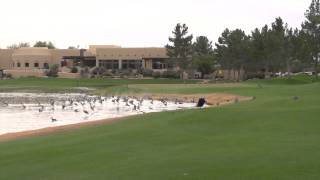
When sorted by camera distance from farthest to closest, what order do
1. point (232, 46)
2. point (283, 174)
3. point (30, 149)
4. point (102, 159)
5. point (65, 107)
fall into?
point (232, 46), point (65, 107), point (30, 149), point (102, 159), point (283, 174)

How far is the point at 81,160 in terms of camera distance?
53.9 ft

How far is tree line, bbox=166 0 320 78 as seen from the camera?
92.1 metres

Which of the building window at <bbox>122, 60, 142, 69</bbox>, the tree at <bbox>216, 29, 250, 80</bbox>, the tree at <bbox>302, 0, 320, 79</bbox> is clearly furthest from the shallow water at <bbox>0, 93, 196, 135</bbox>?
the building window at <bbox>122, 60, 142, 69</bbox>

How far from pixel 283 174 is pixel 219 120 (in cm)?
1162

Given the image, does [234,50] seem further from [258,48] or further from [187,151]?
[187,151]

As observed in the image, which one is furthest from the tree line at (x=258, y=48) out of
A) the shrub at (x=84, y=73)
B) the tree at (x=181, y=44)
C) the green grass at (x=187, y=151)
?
the green grass at (x=187, y=151)

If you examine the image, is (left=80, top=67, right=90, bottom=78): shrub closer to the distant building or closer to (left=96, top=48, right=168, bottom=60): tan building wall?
the distant building

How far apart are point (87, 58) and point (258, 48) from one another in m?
60.7

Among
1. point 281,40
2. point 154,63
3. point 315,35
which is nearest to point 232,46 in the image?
point 281,40

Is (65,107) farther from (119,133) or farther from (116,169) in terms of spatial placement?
(116,169)

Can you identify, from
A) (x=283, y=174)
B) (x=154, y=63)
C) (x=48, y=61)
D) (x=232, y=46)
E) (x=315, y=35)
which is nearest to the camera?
(x=283, y=174)

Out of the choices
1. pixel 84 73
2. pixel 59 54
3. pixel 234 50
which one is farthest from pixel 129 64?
pixel 234 50

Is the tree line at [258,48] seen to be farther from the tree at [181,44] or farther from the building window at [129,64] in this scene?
the building window at [129,64]

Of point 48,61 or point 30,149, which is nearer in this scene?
point 30,149
